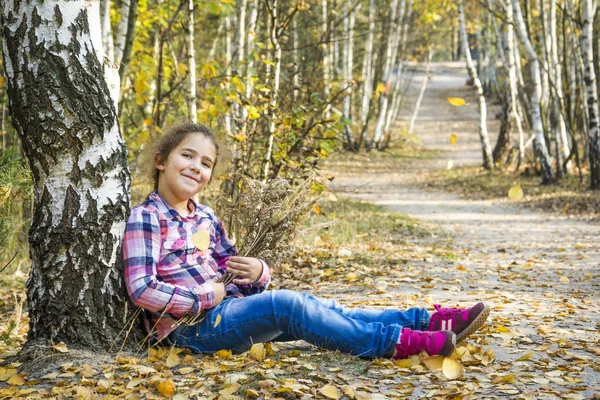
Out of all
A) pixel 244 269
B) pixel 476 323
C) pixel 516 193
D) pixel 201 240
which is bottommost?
pixel 516 193

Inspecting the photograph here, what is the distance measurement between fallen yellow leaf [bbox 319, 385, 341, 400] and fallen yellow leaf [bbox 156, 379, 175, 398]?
1.98ft

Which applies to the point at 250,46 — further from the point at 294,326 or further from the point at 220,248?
the point at 294,326

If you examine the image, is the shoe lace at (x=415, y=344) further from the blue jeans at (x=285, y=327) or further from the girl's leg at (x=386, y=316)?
the girl's leg at (x=386, y=316)

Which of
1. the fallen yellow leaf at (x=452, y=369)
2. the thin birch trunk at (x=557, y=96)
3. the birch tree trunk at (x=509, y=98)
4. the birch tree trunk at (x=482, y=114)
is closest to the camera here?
the fallen yellow leaf at (x=452, y=369)

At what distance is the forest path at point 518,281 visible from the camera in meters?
2.99

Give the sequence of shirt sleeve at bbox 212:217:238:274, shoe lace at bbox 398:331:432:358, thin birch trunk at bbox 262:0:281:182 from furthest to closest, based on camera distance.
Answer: thin birch trunk at bbox 262:0:281:182 → shirt sleeve at bbox 212:217:238:274 → shoe lace at bbox 398:331:432:358

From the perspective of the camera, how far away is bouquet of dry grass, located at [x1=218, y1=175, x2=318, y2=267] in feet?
12.0

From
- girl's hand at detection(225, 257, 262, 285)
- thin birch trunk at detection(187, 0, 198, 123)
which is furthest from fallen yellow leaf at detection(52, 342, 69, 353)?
thin birch trunk at detection(187, 0, 198, 123)

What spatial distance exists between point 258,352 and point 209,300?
0.34 m

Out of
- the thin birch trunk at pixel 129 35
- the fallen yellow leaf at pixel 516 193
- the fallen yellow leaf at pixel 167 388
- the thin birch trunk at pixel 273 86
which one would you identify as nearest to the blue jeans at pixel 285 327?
the fallen yellow leaf at pixel 167 388

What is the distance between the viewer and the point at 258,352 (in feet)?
10.3

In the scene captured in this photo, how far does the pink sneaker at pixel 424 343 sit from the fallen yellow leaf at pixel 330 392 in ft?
1.81

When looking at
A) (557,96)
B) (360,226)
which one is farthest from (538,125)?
(360,226)

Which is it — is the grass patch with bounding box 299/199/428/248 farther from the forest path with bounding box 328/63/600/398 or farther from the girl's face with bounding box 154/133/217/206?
the girl's face with bounding box 154/133/217/206
